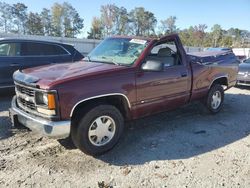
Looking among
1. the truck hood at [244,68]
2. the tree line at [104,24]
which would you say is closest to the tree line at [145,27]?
the tree line at [104,24]

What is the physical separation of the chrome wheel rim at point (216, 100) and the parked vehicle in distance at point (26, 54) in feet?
13.9

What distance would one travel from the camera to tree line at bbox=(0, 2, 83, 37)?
65.8 meters

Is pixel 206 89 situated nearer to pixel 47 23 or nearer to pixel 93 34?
pixel 93 34

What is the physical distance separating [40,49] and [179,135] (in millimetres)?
4815

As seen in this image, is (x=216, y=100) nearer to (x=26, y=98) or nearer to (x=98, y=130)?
(x=98, y=130)

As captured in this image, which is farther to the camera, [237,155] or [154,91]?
[154,91]

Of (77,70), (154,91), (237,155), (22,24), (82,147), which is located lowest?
(237,155)

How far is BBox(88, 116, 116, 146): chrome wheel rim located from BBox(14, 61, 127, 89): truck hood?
2.33ft

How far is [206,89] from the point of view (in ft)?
20.3

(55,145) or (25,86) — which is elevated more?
(25,86)

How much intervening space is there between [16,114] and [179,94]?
295 cm

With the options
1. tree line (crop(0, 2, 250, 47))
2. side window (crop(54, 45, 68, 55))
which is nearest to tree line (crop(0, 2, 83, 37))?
tree line (crop(0, 2, 250, 47))

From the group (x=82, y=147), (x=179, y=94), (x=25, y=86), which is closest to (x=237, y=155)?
(x=179, y=94)

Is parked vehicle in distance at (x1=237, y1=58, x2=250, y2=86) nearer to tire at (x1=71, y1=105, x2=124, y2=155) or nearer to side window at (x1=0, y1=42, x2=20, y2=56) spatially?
tire at (x1=71, y1=105, x2=124, y2=155)
